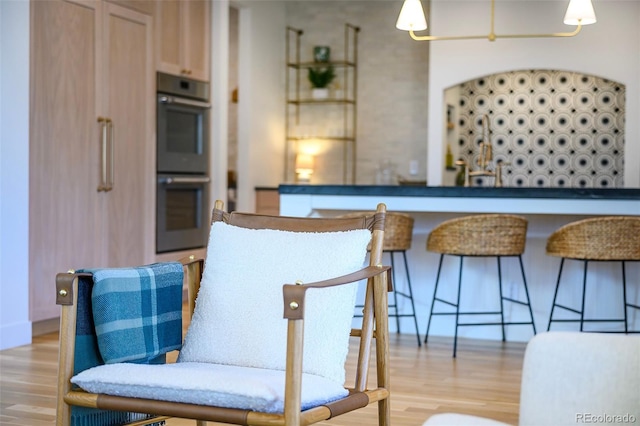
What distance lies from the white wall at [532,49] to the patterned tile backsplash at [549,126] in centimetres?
76

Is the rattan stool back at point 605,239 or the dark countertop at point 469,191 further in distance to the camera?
the dark countertop at point 469,191

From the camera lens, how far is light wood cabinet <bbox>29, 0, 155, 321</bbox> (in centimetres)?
520

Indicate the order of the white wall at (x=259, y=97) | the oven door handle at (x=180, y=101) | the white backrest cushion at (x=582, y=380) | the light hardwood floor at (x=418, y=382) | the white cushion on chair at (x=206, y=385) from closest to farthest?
the white backrest cushion at (x=582, y=380), the white cushion on chair at (x=206, y=385), the light hardwood floor at (x=418, y=382), the oven door handle at (x=180, y=101), the white wall at (x=259, y=97)

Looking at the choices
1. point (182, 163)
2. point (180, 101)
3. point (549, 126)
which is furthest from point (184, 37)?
point (549, 126)

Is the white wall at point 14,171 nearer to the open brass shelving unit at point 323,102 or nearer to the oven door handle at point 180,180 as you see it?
the oven door handle at point 180,180

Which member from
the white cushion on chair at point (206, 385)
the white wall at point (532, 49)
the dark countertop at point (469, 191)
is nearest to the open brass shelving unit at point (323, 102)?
the white wall at point (532, 49)

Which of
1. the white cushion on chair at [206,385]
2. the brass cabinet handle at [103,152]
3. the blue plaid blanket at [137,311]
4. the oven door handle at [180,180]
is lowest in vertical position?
the white cushion on chair at [206,385]

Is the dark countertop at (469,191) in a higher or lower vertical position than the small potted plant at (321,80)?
lower

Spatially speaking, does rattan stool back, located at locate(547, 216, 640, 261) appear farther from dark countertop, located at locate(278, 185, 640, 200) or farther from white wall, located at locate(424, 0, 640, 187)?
white wall, located at locate(424, 0, 640, 187)

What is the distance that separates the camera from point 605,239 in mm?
4562

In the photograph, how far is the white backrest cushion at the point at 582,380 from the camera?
5.63 feet

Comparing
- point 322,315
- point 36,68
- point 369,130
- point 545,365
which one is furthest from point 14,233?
point 369,130

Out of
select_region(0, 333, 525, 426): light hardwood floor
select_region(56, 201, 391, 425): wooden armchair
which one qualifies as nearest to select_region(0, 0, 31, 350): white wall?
select_region(0, 333, 525, 426): light hardwood floor

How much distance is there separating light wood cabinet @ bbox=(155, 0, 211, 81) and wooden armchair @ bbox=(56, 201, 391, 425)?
372 cm
